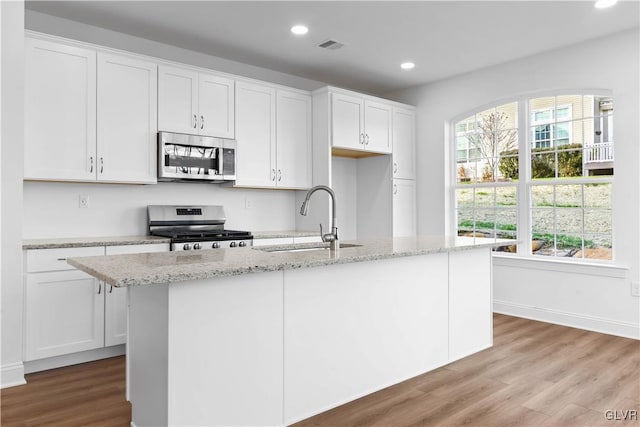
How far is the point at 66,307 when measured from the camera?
3027mm

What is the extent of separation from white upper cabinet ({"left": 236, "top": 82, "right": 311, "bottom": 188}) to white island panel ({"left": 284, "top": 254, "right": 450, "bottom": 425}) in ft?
7.10

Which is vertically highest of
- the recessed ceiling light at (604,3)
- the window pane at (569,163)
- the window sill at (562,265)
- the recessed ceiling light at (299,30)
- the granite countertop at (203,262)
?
the recessed ceiling light at (299,30)

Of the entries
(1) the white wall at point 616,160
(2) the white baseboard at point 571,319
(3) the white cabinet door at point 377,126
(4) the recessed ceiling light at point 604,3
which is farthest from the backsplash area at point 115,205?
(4) the recessed ceiling light at point 604,3

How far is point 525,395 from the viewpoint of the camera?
2.53m

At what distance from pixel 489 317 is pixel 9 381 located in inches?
130

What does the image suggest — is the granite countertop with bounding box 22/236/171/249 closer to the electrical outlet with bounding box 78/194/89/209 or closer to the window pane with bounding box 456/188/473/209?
the electrical outlet with bounding box 78/194/89/209

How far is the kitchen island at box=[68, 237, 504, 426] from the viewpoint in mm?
1734

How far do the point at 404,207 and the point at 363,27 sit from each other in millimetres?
2350

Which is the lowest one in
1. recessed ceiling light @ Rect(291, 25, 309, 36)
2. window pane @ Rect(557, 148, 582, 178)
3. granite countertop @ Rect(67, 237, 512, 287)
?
granite countertop @ Rect(67, 237, 512, 287)

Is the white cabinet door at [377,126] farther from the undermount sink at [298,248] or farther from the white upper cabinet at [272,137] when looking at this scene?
the undermount sink at [298,248]

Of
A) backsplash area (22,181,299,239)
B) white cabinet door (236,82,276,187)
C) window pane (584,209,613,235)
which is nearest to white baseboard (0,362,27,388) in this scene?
backsplash area (22,181,299,239)

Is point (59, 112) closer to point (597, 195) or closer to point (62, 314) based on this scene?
point (62, 314)

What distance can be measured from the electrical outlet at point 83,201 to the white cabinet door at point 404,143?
3290 millimetres

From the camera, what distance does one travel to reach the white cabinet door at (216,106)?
395 centimetres
